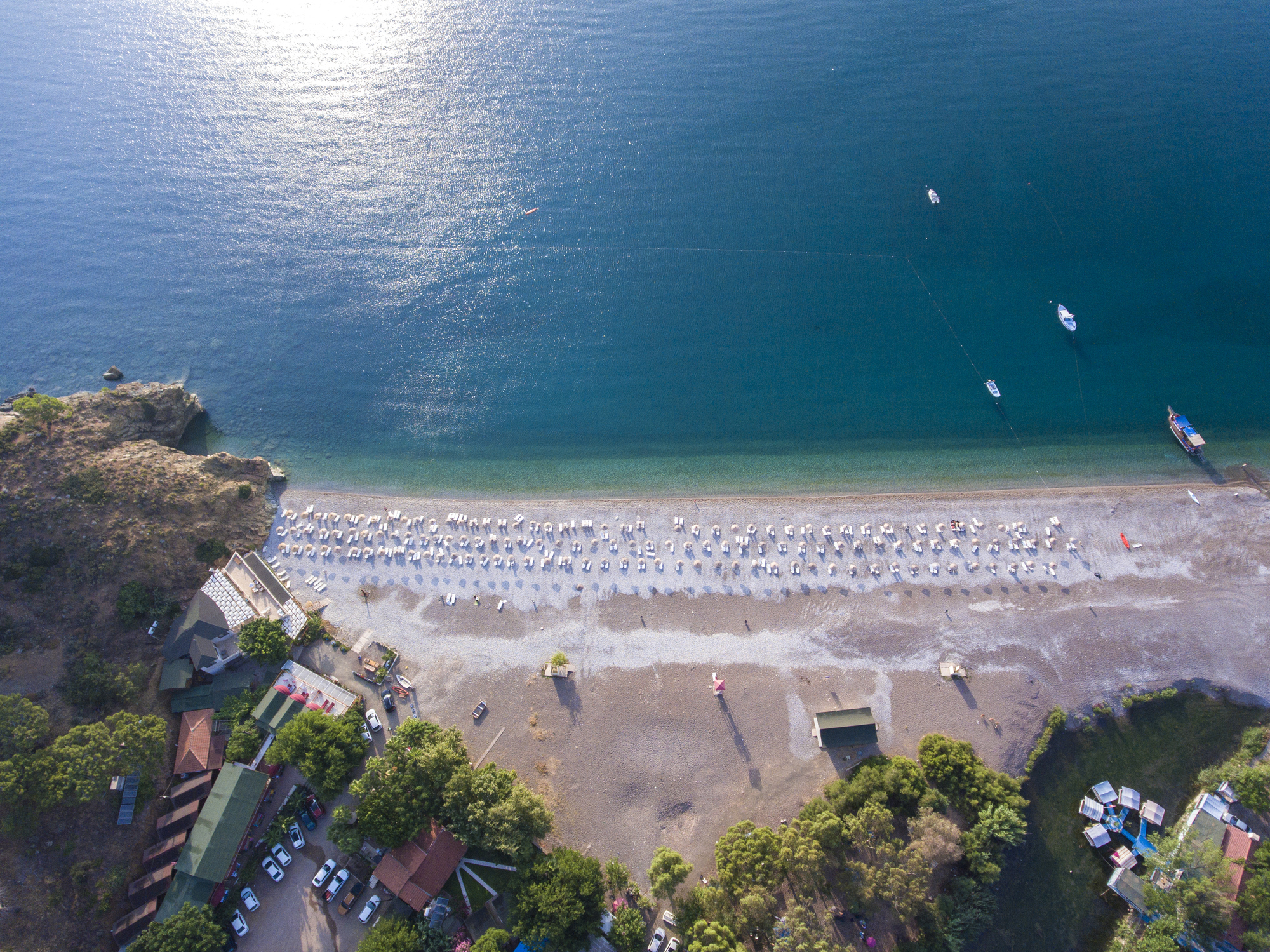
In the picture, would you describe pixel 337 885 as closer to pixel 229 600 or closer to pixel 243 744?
pixel 243 744

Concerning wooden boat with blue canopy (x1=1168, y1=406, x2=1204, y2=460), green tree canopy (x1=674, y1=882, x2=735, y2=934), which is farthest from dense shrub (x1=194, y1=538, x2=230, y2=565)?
wooden boat with blue canopy (x1=1168, y1=406, x2=1204, y2=460)

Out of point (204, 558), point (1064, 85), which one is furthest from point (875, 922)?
point (1064, 85)

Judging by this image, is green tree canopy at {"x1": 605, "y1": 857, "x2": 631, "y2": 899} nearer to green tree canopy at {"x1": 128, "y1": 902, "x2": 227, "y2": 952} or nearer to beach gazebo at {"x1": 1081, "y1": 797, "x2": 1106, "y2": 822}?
green tree canopy at {"x1": 128, "y1": 902, "x2": 227, "y2": 952}

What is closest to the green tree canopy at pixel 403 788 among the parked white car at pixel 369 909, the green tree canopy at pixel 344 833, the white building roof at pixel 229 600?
the green tree canopy at pixel 344 833

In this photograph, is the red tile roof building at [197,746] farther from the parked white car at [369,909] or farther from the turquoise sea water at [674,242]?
the turquoise sea water at [674,242]

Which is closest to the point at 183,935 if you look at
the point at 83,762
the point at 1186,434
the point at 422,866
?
the point at 83,762

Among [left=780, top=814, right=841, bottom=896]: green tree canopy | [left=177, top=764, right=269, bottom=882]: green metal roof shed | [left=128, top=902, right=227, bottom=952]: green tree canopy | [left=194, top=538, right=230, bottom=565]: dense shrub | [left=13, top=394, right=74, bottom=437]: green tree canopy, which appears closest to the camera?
[left=128, top=902, right=227, bottom=952]: green tree canopy

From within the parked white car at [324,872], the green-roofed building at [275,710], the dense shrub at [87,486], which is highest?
the dense shrub at [87,486]
